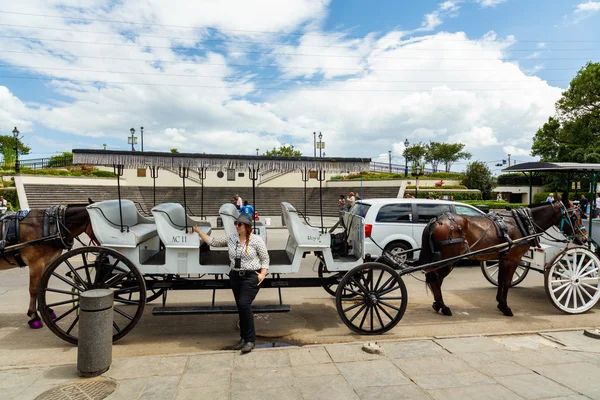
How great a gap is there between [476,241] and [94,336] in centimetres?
574

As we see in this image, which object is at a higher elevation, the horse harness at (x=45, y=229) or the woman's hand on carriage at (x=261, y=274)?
the horse harness at (x=45, y=229)

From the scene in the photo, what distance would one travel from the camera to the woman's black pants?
471 centimetres

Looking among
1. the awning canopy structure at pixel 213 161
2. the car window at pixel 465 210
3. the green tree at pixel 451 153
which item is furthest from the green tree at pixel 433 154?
the awning canopy structure at pixel 213 161

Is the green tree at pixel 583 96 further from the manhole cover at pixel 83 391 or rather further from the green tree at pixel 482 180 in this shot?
the manhole cover at pixel 83 391

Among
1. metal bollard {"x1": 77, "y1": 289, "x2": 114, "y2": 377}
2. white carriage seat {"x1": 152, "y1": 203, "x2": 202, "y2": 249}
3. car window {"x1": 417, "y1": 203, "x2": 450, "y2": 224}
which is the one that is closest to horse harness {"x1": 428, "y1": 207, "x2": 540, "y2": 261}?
car window {"x1": 417, "y1": 203, "x2": 450, "y2": 224}

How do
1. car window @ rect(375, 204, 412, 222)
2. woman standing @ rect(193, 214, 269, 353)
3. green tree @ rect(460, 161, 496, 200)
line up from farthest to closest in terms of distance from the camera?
green tree @ rect(460, 161, 496, 200), car window @ rect(375, 204, 412, 222), woman standing @ rect(193, 214, 269, 353)

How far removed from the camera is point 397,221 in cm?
945

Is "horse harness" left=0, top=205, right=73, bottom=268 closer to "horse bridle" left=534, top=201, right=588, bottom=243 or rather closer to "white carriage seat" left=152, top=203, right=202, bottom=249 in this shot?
"white carriage seat" left=152, top=203, right=202, bottom=249

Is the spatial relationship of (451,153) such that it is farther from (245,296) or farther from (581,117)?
(245,296)

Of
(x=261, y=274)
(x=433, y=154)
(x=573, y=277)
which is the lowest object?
(x=573, y=277)

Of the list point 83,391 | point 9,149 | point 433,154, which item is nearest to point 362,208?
point 83,391

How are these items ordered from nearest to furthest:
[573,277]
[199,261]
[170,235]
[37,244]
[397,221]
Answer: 1. [170,235]
2. [199,261]
3. [37,244]
4. [573,277]
5. [397,221]

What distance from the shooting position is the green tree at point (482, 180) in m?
34.2

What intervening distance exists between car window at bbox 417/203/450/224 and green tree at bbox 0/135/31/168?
133 feet
